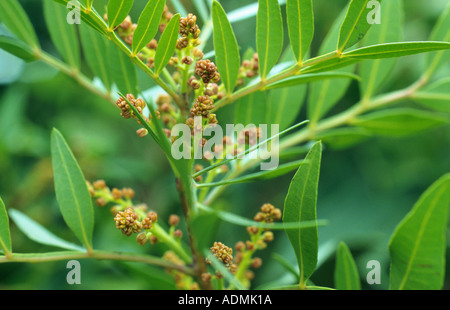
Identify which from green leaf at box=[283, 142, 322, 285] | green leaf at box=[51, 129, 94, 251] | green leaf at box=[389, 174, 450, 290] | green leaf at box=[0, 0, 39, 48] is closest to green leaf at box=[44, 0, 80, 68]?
green leaf at box=[0, 0, 39, 48]

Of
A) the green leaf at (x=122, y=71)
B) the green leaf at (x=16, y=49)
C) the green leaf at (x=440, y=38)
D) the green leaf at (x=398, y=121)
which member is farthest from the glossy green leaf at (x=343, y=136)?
the green leaf at (x=16, y=49)

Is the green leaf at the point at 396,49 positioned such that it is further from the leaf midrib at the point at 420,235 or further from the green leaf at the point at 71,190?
the green leaf at the point at 71,190

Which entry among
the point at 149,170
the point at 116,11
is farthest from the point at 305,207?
the point at 149,170

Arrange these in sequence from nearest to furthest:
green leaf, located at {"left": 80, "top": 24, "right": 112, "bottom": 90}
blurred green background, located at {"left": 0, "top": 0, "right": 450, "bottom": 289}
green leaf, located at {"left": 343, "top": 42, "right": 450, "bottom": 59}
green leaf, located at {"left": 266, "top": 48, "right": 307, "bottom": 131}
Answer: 1. green leaf, located at {"left": 343, "top": 42, "right": 450, "bottom": 59}
2. green leaf, located at {"left": 80, "top": 24, "right": 112, "bottom": 90}
3. green leaf, located at {"left": 266, "top": 48, "right": 307, "bottom": 131}
4. blurred green background, located at {"left": 0, "top": 0, "right": 450, "bottom": 289}

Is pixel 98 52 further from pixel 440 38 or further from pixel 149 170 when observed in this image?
pixel 149 170

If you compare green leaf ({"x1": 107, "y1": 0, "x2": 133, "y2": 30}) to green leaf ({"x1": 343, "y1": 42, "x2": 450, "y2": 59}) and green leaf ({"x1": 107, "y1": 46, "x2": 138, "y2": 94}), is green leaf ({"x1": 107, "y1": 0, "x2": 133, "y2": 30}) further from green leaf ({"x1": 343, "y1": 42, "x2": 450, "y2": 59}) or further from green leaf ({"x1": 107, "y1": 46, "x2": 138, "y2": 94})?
green leaf ({"x1": 343, "y1": 42, "x2": 450, "y2": 59})
